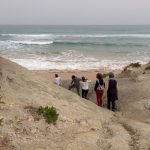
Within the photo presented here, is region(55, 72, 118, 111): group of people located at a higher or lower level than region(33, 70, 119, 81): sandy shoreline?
higher

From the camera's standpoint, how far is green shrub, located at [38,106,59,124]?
32.8ft

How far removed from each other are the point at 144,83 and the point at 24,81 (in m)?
6.15

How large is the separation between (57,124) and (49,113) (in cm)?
35

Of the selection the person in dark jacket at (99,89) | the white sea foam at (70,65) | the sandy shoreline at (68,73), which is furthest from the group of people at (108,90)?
the white sea foam at (70,65)

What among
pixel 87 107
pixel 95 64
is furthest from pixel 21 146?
pixel 95 64

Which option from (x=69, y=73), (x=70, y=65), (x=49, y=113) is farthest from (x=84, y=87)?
(x=70, y=65)

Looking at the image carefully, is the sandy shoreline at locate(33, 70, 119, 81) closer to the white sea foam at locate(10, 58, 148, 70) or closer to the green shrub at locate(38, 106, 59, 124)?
the white sea foam at locate(10, 58, 148, 70)

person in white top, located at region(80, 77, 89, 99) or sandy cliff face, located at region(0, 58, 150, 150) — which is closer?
sandy cliff face, located at region(0, 58, 150, 150)

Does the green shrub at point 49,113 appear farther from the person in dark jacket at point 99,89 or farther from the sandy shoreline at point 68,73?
the sandy shoreline at point 68,73

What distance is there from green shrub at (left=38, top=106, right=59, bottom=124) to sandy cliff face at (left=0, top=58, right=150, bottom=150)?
141mm

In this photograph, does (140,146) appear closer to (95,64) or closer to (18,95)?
(18,95)

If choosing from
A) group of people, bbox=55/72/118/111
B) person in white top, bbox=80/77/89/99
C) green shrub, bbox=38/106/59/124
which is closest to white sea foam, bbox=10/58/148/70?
person in white top, bbox=80/77/89/99

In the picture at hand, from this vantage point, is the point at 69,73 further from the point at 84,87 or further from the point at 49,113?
the point at 49,113

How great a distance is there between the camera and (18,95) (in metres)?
10.8
